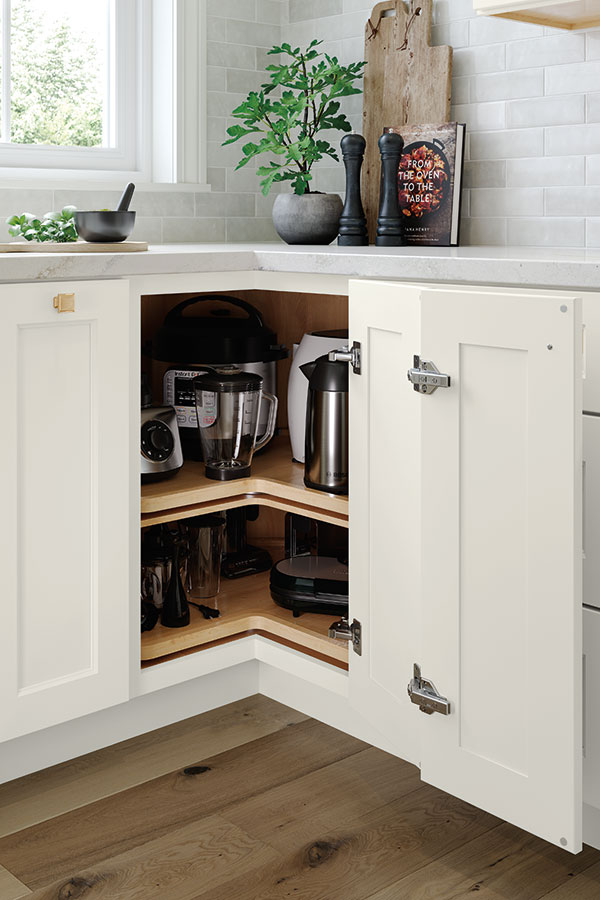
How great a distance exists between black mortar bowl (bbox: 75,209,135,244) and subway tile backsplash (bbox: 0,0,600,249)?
1.41 ft

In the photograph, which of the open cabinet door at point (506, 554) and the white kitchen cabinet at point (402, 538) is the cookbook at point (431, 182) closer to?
the white kitchen cabinet at point (402, 538)

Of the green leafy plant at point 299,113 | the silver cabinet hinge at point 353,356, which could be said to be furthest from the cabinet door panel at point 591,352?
the green leafy plant at point 299,113

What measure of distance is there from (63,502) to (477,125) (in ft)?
4.52

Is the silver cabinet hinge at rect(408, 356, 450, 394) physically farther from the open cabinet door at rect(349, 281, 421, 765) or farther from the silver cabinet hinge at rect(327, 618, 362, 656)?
the silver cabinet hinge at rect(327, 618, 362, 656)

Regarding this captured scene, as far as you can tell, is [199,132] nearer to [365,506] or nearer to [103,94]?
[103,94]

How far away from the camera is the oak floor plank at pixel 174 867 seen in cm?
153

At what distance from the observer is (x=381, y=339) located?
163 centimetres

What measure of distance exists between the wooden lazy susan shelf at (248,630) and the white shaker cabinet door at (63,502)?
148mm

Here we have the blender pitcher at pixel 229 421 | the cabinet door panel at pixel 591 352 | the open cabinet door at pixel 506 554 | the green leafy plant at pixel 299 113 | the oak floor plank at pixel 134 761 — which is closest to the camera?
the open cabinet door at pixel 506 554

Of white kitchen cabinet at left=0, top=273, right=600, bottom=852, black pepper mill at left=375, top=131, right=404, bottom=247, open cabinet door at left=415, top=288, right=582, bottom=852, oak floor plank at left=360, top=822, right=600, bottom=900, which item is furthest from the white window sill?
oak floor plank at left=360, top=822, right=600, bottom=900

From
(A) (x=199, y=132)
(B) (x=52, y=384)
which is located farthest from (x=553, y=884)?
(A) (x=199, y=132)

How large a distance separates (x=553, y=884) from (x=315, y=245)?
1.57m

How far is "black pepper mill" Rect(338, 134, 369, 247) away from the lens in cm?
244

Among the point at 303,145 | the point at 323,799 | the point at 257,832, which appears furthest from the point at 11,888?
the point at 303,145
